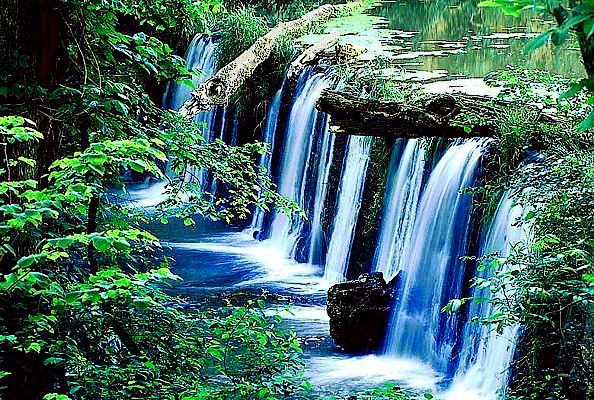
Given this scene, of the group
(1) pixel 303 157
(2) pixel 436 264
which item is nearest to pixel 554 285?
(2) pixel 436 264

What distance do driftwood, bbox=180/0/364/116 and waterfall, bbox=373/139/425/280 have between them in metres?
2.22

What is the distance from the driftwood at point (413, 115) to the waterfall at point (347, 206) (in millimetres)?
2461

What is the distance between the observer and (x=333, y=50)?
12445mm

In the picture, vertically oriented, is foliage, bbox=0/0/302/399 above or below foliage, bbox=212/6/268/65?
below

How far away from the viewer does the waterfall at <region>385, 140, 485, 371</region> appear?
7715 mm

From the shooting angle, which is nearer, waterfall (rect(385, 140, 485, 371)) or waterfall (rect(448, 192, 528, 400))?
waterfall (rect(448, 192, 528, 400))

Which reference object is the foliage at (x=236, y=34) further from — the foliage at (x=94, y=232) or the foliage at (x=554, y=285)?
the foliage at (x=94, y=232)

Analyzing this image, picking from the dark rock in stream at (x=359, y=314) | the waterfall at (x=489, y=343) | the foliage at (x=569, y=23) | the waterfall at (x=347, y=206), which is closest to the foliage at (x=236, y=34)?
the waterfall at (x=347, y=206)

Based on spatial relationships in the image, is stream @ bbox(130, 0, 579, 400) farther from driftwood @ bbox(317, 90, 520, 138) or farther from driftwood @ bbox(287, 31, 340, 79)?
driftwood @ bbox(317, 90, 520, 138)

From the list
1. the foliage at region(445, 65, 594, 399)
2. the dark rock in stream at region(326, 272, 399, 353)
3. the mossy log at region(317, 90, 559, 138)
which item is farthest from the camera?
the dark rock in stream at region(326, 272, 399, 353)

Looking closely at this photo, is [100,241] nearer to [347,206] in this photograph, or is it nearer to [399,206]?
[399,206]

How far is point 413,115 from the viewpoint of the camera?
7.16 m

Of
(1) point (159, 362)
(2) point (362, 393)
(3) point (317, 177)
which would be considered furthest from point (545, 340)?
(3) point (317, 177)

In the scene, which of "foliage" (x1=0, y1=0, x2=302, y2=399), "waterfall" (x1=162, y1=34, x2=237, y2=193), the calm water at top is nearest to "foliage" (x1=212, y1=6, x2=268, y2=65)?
"waterfall" (x1=162, y1=34, x2=237, y2=193)
